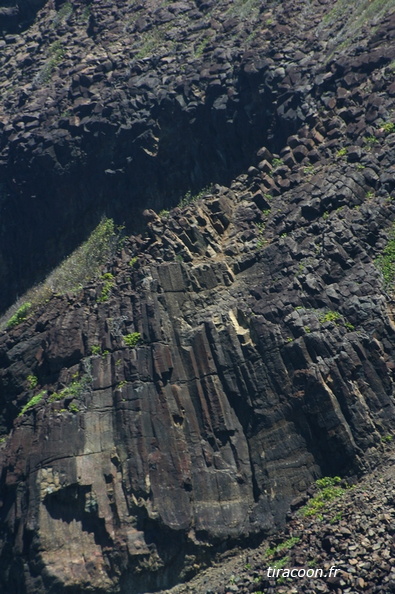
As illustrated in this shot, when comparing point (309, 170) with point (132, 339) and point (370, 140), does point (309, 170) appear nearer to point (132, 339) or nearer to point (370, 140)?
point (370, 140)

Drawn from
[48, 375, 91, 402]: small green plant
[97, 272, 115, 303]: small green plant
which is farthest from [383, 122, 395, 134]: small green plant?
[48, 375, 91, 402]: small green plant

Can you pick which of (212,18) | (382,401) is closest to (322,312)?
(382,401)

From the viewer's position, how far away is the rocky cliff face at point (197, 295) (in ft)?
88.9

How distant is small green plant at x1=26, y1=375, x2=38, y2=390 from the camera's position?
3150cm

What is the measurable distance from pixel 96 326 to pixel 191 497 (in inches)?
326

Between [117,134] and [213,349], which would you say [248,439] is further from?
[117,134]

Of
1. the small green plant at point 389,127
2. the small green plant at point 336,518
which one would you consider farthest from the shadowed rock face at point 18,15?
the small green plant at point 336,518

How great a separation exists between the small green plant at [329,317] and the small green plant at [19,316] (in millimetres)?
14584

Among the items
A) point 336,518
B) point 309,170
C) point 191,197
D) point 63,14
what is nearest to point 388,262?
point 309,170

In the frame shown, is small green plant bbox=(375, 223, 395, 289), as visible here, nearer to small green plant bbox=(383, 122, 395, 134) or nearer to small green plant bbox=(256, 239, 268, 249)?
small green plant bbox=(256, 239, 268, 249)

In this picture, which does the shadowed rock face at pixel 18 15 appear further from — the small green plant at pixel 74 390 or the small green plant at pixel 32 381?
the small green plant at pixel 74 390

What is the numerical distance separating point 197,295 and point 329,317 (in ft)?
19.1

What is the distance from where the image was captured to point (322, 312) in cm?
2906

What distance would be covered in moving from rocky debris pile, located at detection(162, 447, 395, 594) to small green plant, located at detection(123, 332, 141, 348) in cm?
897
